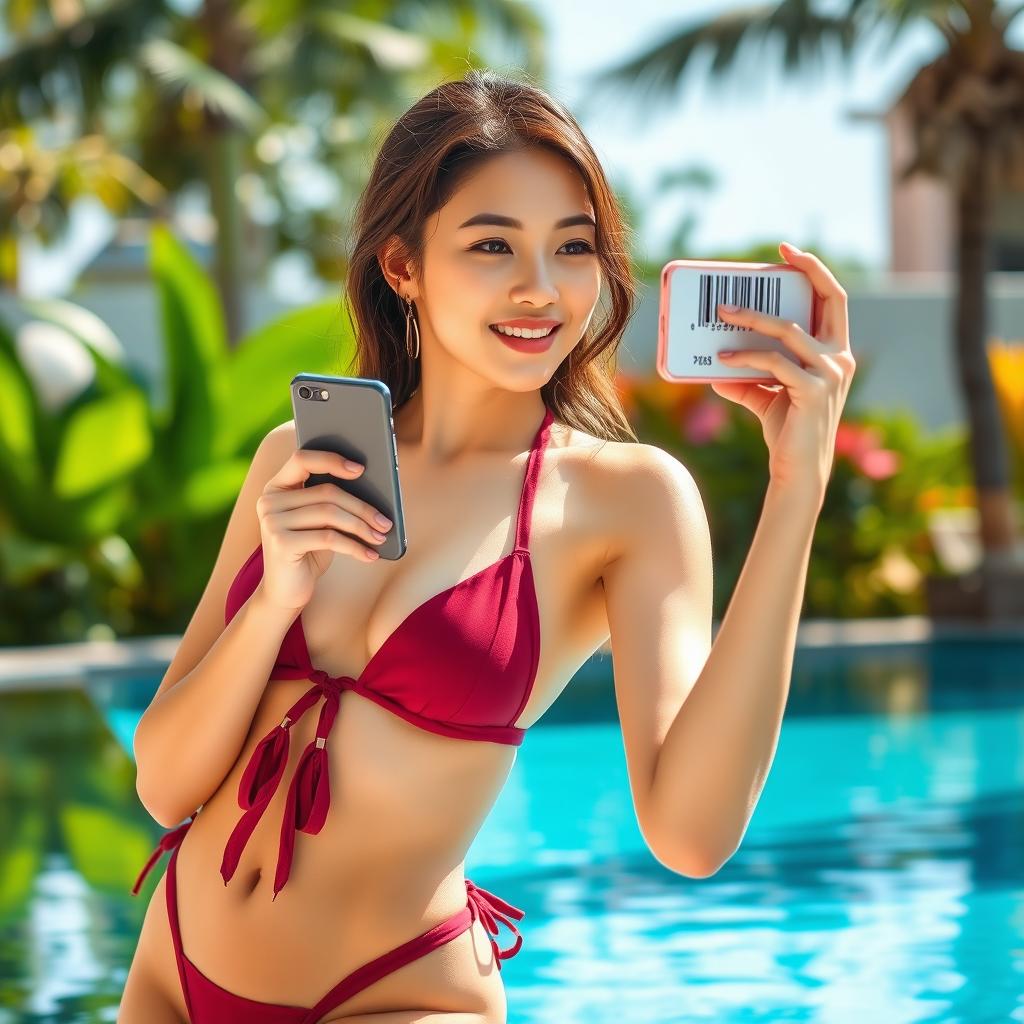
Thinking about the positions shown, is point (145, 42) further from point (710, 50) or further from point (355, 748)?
point (355, 748)

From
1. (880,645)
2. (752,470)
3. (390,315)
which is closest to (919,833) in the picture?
(390,315)

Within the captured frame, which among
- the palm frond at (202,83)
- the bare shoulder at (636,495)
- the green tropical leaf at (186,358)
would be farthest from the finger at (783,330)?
the palm frond at (202,83)

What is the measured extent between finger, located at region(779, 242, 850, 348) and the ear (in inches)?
23.4

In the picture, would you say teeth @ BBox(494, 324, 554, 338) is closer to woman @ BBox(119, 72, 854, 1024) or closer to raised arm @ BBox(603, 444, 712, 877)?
woman @ BBox(119, 72, 854, 1024)

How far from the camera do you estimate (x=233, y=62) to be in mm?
17281

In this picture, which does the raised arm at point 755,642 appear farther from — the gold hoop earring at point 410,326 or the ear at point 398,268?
the gold hoop earring at point 410,326

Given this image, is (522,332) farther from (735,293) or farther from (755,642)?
(755,642)

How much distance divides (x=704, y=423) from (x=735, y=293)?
1077 cm

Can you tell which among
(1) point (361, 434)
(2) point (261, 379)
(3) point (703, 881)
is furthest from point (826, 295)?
(2) point (261, 379)

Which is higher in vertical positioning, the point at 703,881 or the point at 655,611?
the point at 655,611

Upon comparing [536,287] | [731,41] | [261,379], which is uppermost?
[731,41]

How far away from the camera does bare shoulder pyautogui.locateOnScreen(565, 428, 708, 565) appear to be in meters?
2.07

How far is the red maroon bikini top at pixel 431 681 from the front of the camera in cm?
199

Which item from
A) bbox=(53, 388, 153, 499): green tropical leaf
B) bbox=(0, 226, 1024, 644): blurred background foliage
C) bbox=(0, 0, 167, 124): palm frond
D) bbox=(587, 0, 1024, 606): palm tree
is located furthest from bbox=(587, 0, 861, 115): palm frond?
bbox=(53, 388, 153, 499): green tropical leaf
